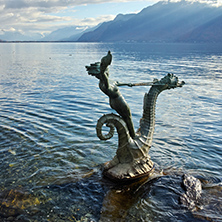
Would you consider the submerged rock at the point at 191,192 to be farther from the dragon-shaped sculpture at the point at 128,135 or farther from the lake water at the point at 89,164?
the dragon-shaped sculpture at the point at 128,135

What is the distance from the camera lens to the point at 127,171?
30.8 feet

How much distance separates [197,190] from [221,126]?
31.5 ft

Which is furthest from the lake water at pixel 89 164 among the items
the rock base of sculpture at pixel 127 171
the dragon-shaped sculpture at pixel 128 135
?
the dragon-shaped sculpture at pixel 128 135

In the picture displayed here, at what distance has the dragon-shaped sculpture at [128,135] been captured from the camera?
353 inches

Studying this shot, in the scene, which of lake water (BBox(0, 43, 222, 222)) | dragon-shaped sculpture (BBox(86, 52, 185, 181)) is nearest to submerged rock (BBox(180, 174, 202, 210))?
lake water (BBox(0, 43, 222, 222))

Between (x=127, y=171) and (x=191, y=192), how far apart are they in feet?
7.93

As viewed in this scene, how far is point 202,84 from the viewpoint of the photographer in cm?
3397

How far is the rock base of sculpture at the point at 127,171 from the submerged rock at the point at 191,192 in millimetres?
1564

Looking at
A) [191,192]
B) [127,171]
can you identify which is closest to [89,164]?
[127,171]

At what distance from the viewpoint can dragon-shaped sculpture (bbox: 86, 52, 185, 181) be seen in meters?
8.97

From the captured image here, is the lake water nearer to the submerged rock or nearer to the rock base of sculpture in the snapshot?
the submerged rock

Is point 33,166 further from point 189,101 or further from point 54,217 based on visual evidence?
point 189,101

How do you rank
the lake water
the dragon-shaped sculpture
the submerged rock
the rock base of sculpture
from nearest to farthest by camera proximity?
the lake water, the submerged rock, the dragon-shaped sculpture, the rock base of sculpture

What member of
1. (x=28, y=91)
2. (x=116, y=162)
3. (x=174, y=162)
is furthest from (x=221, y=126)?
(x=28, y=91)
